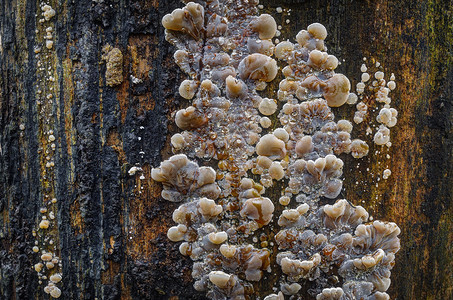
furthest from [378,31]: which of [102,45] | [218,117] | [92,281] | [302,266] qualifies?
[92,281]

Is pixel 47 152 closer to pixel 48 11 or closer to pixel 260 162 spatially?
pixel 48 11

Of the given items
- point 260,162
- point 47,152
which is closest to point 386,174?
point 260,162

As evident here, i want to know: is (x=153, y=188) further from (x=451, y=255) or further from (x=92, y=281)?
(x=451, y=255)

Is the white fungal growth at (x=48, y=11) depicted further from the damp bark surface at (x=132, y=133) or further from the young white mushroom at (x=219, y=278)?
the young white mushroom at (x=219, y=278)

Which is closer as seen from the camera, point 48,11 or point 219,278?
point 219,278

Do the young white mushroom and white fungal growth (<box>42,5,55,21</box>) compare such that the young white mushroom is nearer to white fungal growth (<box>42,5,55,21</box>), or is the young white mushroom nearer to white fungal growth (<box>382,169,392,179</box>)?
white fungal growth (<box>382,169,392,179</box>)

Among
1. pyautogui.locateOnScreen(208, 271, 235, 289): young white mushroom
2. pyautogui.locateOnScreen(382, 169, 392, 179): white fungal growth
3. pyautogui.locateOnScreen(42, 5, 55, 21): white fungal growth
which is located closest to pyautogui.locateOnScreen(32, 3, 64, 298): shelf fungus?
pyautogui.locateOnScreen(42, 5, 55, 21): white fungal growth
